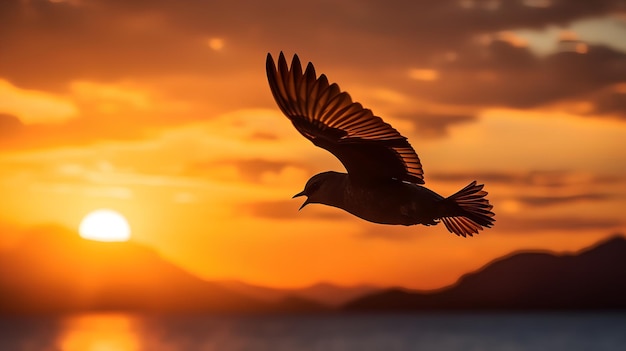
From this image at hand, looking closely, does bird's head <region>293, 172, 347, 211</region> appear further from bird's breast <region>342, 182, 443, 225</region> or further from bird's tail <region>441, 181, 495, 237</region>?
bird's tail <region>441, 181, 495, 237</region>

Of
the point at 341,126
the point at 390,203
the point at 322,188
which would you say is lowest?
the point at 390,203

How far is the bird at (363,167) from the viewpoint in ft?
31.8

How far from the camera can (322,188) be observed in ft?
33.6

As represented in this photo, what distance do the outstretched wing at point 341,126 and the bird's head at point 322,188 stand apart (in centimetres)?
19

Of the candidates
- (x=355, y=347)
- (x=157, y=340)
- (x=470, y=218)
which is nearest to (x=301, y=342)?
(x=355, y=347)

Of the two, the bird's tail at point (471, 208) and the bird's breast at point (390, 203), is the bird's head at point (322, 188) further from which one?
the bird's tail at point (471, 208)

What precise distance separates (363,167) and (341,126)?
52cm

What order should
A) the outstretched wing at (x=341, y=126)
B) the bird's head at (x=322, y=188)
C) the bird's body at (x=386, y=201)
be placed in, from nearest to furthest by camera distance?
1. the outstretched wing at (x=341, y=126)
2. the bird's body at (x=386, y=201)
3. the bird's head at (x=322, y=188)

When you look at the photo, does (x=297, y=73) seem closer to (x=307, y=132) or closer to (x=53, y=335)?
(x=307, y=132)

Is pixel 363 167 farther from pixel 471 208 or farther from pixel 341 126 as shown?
pixel 471 208

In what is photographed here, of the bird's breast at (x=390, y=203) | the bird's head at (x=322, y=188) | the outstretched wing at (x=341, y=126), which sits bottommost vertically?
the bird's breast at (x=390, y=203)

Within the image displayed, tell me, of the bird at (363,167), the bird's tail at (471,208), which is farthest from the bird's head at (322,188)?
the bird's tail at (471,208)

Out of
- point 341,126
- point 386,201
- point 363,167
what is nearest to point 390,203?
point 386,201

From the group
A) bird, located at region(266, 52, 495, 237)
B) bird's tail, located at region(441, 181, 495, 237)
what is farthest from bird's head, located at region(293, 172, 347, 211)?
bird's tail, located at region(441, 181, 495, 237)
